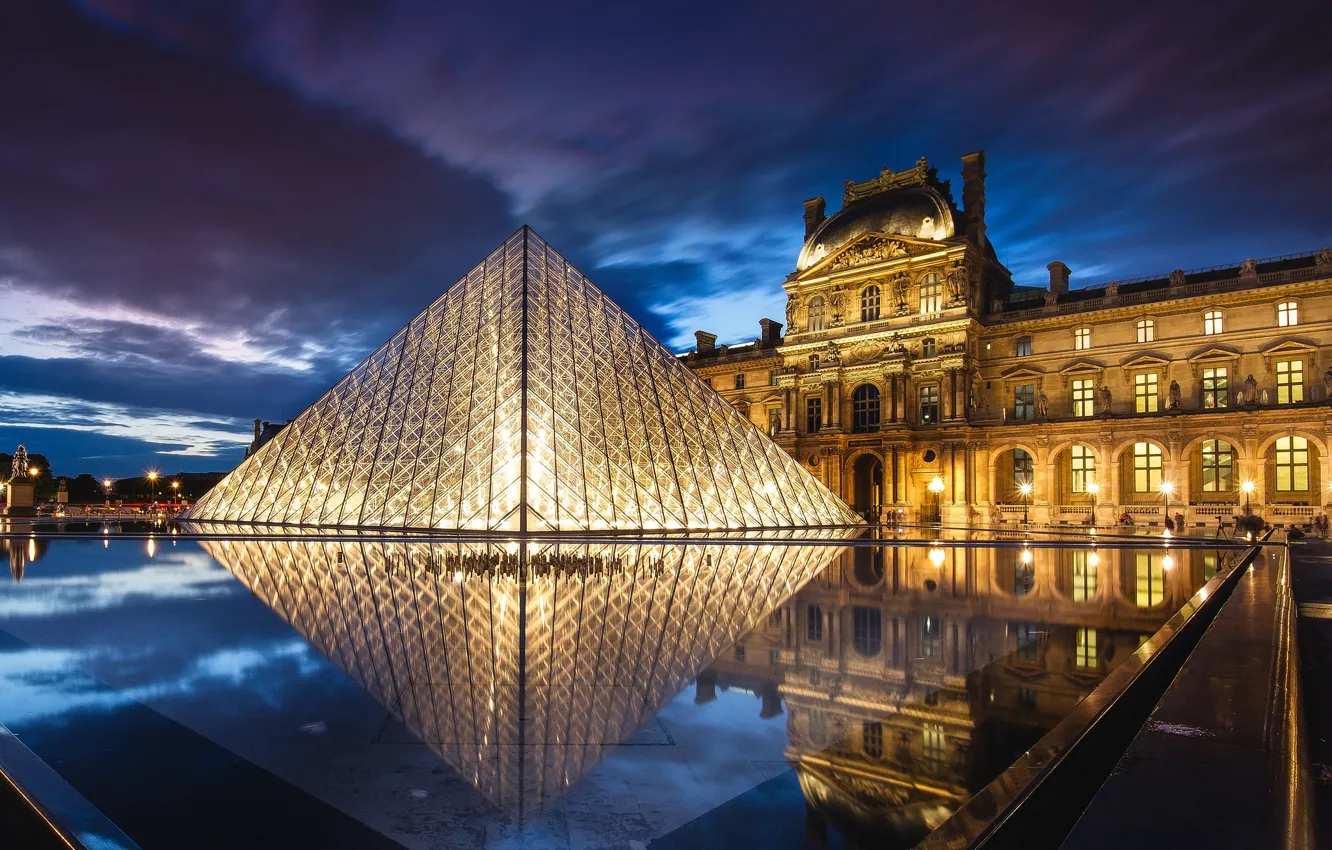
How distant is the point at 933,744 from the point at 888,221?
44216 millimetres

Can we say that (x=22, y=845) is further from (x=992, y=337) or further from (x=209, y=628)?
(x=992, y=337)

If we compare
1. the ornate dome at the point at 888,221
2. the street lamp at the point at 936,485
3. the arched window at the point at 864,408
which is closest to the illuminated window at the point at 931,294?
the ornate dome at the point at 888,221

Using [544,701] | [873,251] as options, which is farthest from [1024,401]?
[544,701]

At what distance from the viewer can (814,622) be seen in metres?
8.19

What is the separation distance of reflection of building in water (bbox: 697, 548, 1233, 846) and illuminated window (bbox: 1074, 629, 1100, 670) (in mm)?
18

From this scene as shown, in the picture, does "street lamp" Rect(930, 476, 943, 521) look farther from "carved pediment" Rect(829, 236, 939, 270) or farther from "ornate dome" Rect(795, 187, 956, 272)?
"ornate dome" Rect(795, 187, 956, 272)

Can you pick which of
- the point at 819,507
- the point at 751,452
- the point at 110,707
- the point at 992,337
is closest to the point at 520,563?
the point at 110,707

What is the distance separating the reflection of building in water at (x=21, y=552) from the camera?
1412 centimetres

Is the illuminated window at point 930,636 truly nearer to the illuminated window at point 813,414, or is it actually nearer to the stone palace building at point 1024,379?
the stone palace building at point 1024,379

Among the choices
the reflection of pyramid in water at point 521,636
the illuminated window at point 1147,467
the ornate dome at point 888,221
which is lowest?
the reflection of pyramid in water at point 521,636

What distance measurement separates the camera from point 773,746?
419cm

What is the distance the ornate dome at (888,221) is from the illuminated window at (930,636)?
38126mm

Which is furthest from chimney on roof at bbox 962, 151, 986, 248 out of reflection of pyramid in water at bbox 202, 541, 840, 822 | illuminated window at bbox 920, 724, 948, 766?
illuminated window at bbox 920, 724, 948, 766

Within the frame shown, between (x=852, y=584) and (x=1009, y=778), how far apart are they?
8952 mm
